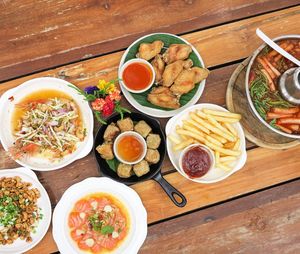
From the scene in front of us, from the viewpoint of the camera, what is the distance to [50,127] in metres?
2.15

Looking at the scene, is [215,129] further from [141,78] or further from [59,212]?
[59,212]

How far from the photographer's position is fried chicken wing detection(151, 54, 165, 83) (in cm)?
215

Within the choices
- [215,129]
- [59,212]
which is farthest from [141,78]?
[59,212]

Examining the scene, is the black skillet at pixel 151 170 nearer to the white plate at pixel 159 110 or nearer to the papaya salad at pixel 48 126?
the white plate at pixel 159 110

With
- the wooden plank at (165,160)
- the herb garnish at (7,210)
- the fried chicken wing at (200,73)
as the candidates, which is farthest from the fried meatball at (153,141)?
the herb garnish at (7,210)

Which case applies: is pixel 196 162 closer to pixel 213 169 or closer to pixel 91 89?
pixel 213 169

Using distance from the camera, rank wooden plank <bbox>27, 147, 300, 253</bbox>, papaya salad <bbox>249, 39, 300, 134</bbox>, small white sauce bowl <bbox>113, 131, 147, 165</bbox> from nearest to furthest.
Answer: papaya salad <bbox>249, 39, 300, 134</bbox> → small white sauce bowl <bbox>113, 131, 147, 165</bbox> → wooden plank <bbox>27, 147, 300, 253</bbox>

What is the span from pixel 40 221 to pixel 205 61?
1.26 metres

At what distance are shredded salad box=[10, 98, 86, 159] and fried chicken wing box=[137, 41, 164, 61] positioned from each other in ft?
1.55

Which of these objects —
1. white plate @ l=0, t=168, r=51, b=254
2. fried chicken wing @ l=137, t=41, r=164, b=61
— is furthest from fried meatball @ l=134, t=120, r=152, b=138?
white plate @ l=0, t=168, r=51, b=254

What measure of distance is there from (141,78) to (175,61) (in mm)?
204

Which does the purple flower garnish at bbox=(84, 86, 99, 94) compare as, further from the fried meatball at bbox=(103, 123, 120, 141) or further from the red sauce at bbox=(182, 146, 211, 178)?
the red sauce at bbox=(182, 146, 211, 178)

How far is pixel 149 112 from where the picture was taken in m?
2.16

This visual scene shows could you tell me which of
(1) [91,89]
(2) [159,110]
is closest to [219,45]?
(2) [159,110]
